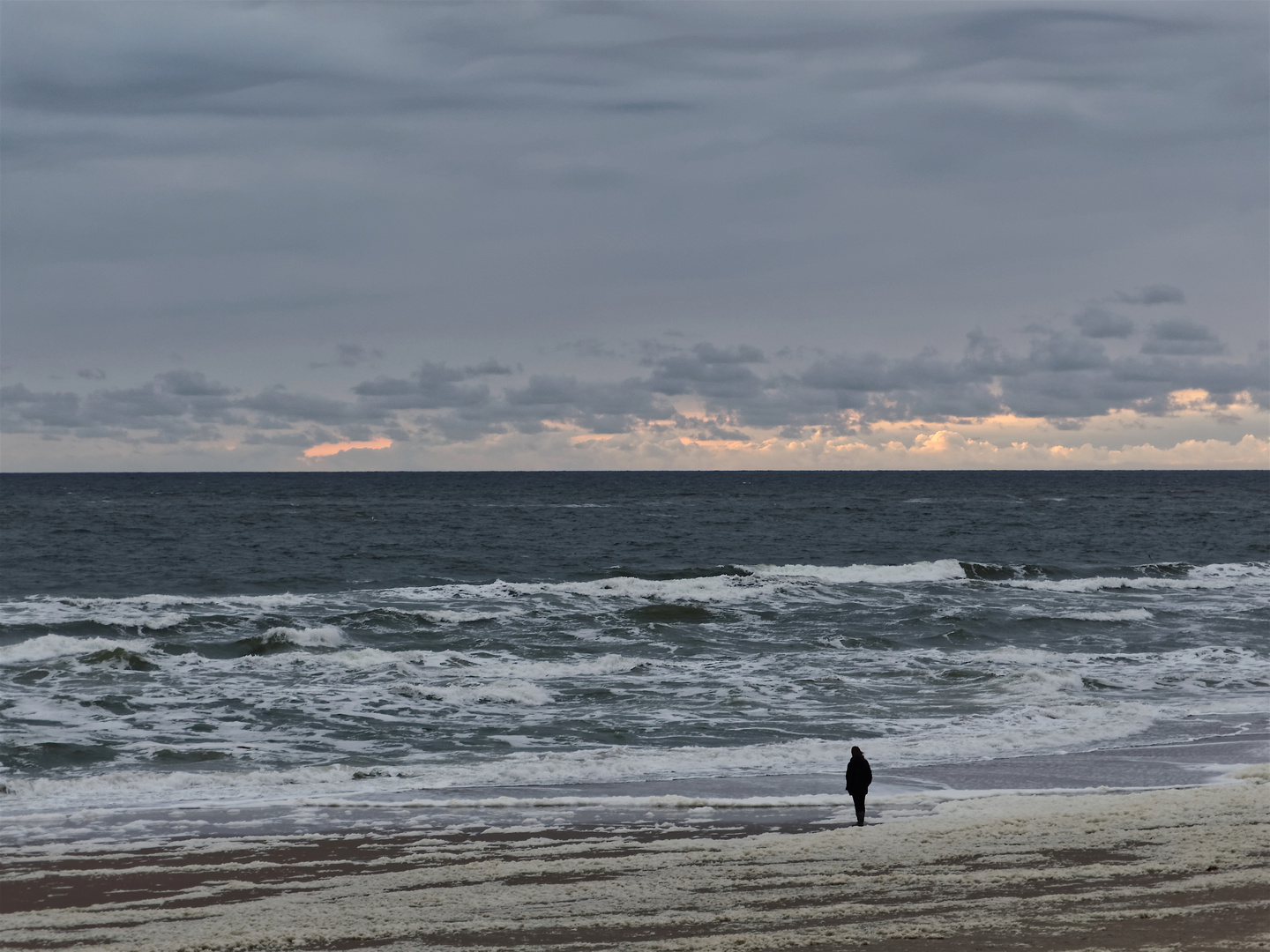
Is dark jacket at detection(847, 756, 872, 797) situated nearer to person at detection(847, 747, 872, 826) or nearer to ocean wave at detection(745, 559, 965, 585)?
person at detection(847, 747, 872, 826)

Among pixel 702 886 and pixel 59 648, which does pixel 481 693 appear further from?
pixel 702 886

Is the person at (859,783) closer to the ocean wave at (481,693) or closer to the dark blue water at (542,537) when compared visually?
the ocean wave at (481,693)

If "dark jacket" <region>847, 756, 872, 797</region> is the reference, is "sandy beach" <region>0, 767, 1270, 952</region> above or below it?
below

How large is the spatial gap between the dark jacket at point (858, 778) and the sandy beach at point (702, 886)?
648mm

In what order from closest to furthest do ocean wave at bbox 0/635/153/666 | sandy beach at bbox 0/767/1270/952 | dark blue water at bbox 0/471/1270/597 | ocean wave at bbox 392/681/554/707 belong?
1. sandy beach at bbox 0/767/1270/952
2. ocean wave at bbox 392/681/554/707
3. ocean wave at bbox 0/635/153/666
4. dark blue water at bbox 0/471/1270/597

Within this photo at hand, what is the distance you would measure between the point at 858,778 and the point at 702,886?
4002 mm

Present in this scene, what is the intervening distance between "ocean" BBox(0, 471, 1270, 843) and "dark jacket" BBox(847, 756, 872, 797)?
494 millimetres

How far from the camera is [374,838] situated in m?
15.0

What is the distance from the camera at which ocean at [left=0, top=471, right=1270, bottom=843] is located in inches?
704

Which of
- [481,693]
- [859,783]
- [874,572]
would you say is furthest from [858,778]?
[874,572]

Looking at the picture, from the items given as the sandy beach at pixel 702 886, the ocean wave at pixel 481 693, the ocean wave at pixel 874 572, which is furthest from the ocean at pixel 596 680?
the sandy beach at pixel 702 886

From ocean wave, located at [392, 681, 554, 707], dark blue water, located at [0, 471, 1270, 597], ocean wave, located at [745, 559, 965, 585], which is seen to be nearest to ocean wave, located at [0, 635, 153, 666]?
ocean wave, located at [392, 681, 554, 707]

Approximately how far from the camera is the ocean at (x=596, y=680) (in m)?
17.9

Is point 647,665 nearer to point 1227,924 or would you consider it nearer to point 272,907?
point 272,907
